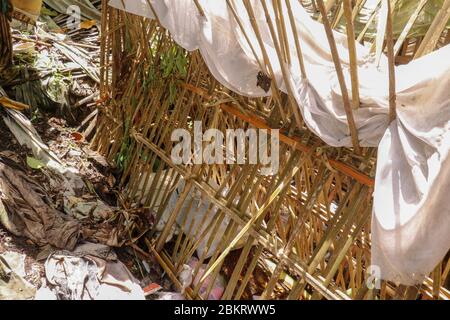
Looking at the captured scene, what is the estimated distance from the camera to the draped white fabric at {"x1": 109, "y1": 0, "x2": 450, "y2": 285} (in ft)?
4.21

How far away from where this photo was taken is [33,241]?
103 inches

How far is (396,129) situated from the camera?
1.44 meters

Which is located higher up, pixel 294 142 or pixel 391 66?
pixel 391 66

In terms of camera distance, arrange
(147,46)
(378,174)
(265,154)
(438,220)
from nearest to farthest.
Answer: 1. (438,220)
2. (378,174)
3. (265,154)
4. (147,46)

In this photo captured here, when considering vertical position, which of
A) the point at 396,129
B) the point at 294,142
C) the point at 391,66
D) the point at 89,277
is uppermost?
the point at 391,66

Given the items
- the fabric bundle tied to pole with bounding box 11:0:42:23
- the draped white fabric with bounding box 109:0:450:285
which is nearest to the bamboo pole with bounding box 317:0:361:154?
the draped white fabric with bounding box 109:0:450:285

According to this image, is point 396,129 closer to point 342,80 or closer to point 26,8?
point 342,80

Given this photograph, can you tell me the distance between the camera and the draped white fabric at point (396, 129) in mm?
1283

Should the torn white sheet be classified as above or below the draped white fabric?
below

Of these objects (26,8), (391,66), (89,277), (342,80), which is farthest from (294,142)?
(26,8)

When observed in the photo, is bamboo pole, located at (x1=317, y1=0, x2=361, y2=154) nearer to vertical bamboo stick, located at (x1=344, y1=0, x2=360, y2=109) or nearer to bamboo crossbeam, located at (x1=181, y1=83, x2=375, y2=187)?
vertical bamboo stick, located at (x1=344, y1=0, x2=360, y2=109)

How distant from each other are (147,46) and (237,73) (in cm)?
146
